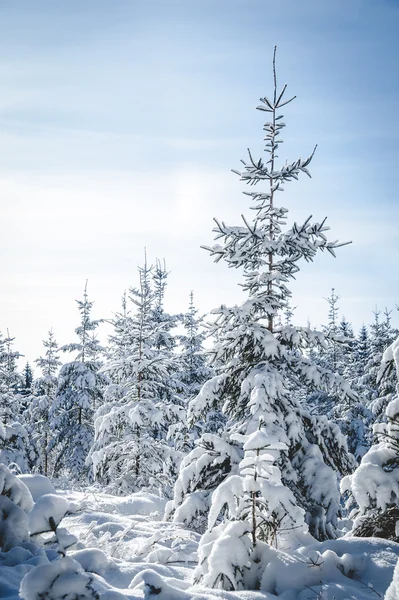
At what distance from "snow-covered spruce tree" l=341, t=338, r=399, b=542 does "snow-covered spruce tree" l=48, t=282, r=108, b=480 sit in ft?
62.7

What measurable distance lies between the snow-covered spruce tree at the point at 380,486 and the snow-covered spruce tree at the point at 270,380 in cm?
217

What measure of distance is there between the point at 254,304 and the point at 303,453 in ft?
9.85

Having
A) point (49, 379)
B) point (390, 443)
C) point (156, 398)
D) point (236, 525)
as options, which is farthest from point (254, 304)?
point (49, 379)

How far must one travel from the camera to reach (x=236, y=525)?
4031 mm

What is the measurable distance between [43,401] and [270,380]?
858 inches

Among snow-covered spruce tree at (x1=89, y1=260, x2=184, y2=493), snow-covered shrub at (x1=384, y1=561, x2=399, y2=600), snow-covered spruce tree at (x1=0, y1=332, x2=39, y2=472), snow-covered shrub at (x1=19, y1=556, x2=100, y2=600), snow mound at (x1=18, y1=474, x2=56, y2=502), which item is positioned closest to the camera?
snow-covered shrub at (x1=384, y1=561, x2=399, y2=600)

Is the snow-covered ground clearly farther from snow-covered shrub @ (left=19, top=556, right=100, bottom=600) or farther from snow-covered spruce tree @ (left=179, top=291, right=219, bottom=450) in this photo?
snow-covered spruce tree @ (left=179, top=291, right=219, bottom=450)

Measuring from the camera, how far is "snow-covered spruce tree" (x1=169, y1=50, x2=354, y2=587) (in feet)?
23.6

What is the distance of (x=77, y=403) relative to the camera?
75.9 feet

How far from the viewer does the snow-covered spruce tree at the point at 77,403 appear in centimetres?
2278

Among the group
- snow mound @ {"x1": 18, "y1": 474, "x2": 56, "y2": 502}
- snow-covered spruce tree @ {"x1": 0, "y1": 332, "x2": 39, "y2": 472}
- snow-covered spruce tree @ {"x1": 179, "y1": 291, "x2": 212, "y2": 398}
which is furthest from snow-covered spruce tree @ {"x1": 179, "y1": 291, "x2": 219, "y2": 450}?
snow mound @ {"x1": 18, "y1": 474, "x2": 56, "y2": 502}

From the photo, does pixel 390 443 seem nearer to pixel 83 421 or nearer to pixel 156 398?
pixel 156 398

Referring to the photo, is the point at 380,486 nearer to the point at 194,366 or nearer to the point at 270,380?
the point at 270,380

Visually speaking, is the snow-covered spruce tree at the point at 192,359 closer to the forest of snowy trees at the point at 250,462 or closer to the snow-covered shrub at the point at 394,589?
the forest of snowy trees at the point at 250,462
